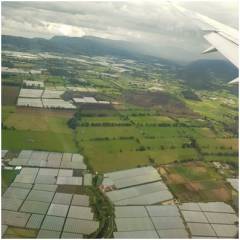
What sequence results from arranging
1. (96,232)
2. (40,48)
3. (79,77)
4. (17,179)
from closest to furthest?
(96,232) < (17,179) < (79,77) < (40,48)

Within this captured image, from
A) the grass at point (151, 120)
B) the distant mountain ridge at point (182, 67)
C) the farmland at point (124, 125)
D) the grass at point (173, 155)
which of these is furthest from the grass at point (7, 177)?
the distant mountain ridge at point (182, 67)

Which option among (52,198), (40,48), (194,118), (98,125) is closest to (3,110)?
(98,125)

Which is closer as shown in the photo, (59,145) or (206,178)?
(206,178)

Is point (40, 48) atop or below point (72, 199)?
atop

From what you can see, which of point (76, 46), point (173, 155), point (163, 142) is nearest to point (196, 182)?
point (173, 155)

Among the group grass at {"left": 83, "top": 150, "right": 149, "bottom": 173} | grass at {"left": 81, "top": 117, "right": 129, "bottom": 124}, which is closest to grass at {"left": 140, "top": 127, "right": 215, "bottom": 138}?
grass at {"left": 81, "top": 117, "right": 129, "bottom": 124}

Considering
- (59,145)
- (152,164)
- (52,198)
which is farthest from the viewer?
(59,145)

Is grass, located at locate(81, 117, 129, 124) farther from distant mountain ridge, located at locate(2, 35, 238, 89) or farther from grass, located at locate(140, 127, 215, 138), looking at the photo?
distant mountain ridge, located at locate(2, 35, 238, 89)

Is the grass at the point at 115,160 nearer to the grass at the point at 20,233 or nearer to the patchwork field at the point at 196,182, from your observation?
the patchwork field at the point at 196,182

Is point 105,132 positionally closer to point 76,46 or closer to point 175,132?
point 175,132

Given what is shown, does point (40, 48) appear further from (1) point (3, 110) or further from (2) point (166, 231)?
(2) point (166, 231)
